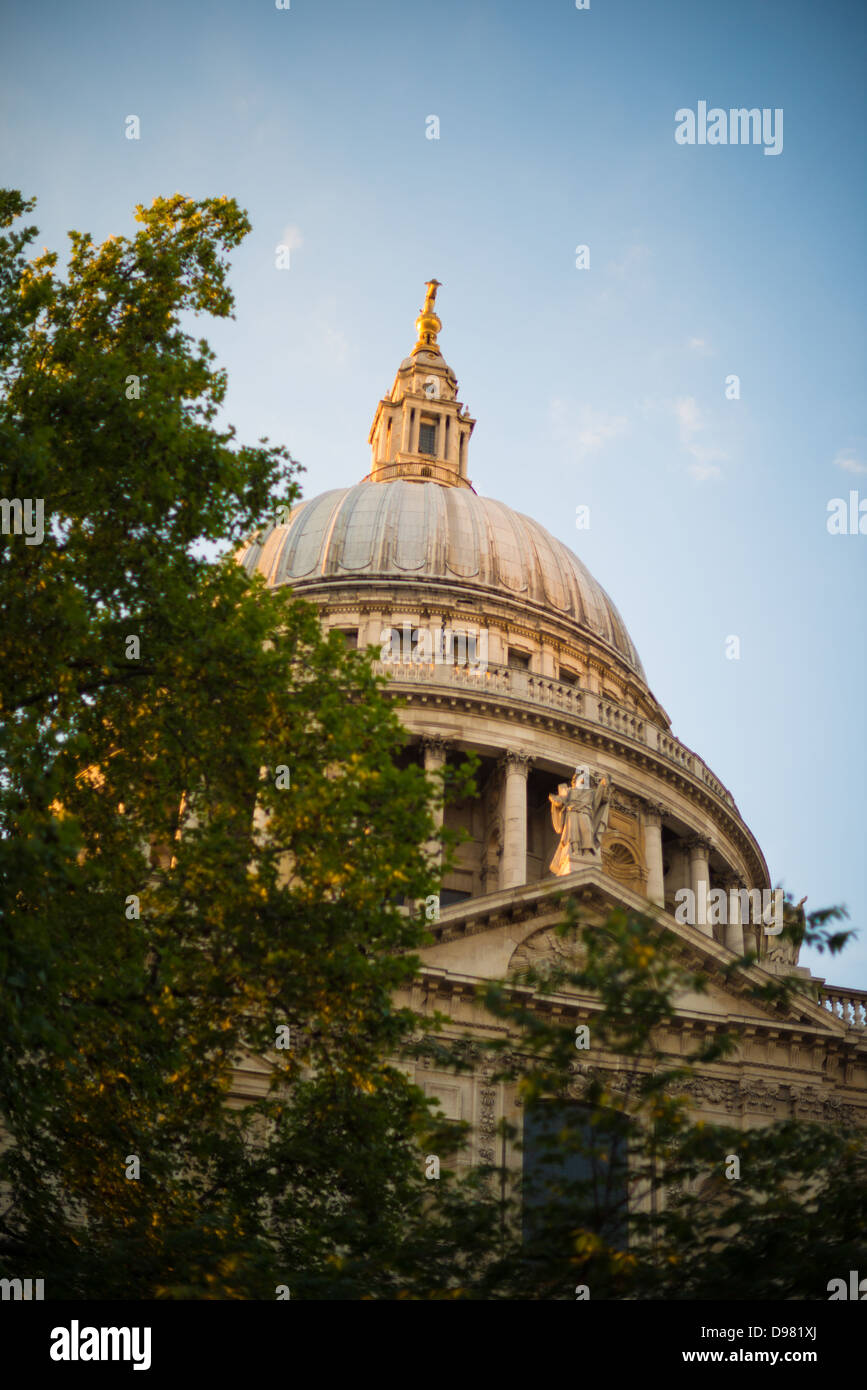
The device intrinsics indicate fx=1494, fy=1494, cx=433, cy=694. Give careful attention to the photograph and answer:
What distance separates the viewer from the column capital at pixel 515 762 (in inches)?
1727

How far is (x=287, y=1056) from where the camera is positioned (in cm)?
1788

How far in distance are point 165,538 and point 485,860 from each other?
27.1 metres

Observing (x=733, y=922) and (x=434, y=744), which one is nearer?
(x=434, y=744)

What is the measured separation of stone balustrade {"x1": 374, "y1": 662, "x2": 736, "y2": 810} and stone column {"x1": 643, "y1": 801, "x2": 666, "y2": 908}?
1.86m

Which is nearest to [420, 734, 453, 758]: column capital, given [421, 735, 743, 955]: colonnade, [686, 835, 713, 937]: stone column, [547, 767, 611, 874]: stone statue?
[421, 735, 743, 955]: colonnade

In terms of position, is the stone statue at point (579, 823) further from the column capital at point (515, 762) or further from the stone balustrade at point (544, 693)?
the stone balustrade at point (544, 693)

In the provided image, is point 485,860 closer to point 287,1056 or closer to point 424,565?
point 424,565

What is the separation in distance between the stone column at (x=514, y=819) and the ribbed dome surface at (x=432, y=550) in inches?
352

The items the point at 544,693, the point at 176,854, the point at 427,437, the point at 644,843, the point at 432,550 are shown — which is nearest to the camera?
the point at 176,854

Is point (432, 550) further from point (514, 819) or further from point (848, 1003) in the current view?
point (848, 1003)

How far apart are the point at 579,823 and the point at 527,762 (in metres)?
11.2

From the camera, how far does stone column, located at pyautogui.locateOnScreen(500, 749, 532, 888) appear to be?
41906mm

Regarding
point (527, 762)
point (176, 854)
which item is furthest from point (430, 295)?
point (176, 854)

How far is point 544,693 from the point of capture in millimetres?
45906
